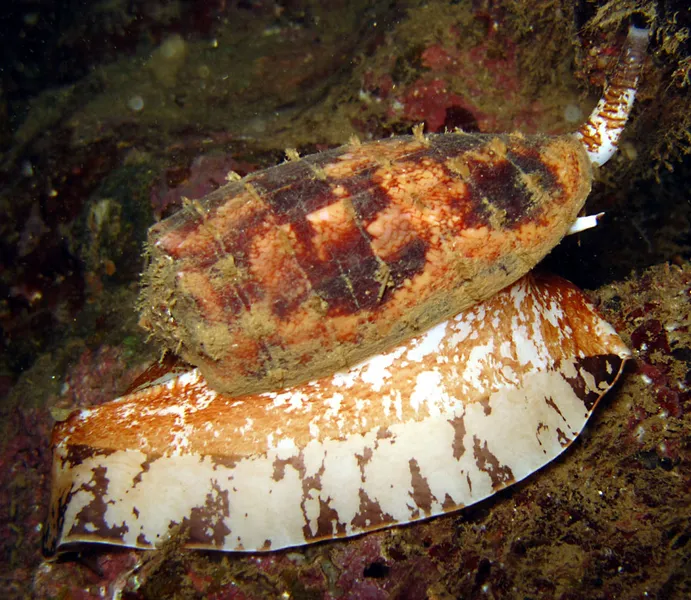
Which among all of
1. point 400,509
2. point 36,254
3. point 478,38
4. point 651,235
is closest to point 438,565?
point 400,509

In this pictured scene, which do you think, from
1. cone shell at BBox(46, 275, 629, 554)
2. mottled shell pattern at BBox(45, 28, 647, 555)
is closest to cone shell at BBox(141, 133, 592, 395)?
mottled shell pattern at BBox(45, 28, 647, 555)

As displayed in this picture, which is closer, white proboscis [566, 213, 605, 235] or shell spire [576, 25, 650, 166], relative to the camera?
white proboscis [566, 213, 605, 235]

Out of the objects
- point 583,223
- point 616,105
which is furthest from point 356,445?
point 616,105

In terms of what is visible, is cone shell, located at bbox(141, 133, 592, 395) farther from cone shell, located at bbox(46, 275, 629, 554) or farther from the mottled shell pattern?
cone shell, located at bbox(46, 275, 629, 554)

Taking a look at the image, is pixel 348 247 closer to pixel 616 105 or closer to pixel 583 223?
pixel 583 223

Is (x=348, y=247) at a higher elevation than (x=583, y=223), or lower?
higher

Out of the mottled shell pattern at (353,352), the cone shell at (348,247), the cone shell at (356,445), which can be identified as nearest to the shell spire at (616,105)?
the mottled shell pattern at (353,352)
